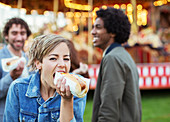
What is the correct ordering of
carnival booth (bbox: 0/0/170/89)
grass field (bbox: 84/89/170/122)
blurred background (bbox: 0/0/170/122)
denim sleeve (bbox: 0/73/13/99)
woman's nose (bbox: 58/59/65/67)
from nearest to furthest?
woman's nose (bbox: 58/59/65/67) → denim sleeve (bbox: 0/73/13/99) → grass field (bbox: 84/89/170/122) → blurred background (bbox: 0/0/170/122) → carnival booth (bbox: 0/0/170/89)

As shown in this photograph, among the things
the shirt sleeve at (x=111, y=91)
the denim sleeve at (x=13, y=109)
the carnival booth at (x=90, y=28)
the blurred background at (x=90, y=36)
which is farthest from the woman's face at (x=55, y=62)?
the carnival booth at (x=90, y=28)

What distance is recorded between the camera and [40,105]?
5.47 ft

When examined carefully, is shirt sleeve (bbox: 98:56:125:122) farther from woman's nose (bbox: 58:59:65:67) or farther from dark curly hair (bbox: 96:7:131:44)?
woman's nose (bbox: 58:59:65:67)

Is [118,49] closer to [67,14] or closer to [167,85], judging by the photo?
[167,85]

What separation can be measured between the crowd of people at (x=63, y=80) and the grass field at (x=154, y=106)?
326 cm

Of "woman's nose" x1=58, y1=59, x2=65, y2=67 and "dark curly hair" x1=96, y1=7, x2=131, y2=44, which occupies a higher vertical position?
"dark curly hair" x1=96, y1=7, x2=131, y2=44

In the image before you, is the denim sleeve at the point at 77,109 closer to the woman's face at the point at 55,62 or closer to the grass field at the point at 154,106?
the woman's face at the point at 55,62

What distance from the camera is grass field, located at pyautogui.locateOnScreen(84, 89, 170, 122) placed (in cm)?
575

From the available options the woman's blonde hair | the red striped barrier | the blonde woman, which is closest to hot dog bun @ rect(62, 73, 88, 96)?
the blonde woman

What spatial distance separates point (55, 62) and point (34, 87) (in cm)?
26

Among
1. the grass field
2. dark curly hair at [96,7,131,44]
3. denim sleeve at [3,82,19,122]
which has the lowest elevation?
the grass field

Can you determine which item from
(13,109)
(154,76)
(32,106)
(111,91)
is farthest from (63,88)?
(154,76)

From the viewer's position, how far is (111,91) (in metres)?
2.13

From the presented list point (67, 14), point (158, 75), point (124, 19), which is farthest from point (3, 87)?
point (67, 14)
